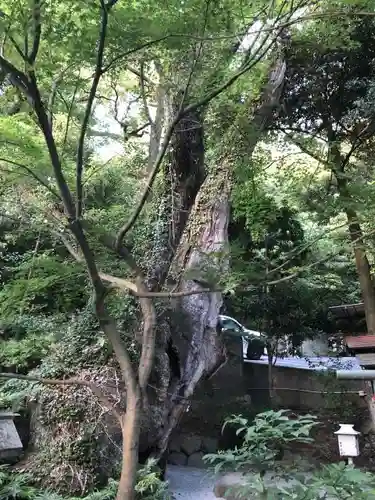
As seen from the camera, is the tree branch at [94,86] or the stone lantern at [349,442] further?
the stone lantern at [349,442]

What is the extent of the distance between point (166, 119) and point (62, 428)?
12.4ft

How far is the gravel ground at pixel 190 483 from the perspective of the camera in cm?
630

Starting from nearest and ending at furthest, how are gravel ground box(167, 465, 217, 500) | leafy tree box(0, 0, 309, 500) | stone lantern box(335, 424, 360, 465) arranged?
1. leafy tree box(0, 0, 309, 500)
2. stone lantern box(335, 424, 360, 465)
3. gravel ground box(167, 465, 217, 500)

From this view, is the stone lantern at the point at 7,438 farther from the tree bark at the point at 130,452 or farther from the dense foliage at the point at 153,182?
the tree bark at the point at 130,452

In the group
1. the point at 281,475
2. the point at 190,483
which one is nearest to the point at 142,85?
the point at 281,475

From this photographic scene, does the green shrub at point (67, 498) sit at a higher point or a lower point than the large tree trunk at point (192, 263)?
lower

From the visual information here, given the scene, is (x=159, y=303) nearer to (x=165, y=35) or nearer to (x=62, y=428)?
(x=62, y=428)

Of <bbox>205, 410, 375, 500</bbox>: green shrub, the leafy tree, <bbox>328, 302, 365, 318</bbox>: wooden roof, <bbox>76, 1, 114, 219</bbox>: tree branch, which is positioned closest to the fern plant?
the leafy tree

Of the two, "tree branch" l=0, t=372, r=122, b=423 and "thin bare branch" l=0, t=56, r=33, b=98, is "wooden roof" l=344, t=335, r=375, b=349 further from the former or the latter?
"thin bare branch" l=0, t=56, r=33, b=98

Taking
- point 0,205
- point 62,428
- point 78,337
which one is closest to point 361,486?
point 62,428

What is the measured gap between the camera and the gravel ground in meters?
6.30

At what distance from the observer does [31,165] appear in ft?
13.8

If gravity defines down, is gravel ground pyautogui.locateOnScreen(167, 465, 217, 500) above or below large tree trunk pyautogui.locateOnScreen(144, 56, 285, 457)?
below

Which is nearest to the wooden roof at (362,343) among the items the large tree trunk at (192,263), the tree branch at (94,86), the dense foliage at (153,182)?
the dense foliage at (153,182)
